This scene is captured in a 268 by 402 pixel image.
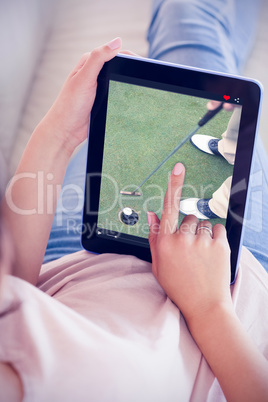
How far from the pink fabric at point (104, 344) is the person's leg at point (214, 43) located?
0.79 feet

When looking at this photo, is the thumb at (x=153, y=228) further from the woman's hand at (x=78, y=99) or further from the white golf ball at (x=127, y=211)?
the woman's hand at (x=78, y=99)

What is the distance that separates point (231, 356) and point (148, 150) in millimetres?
252

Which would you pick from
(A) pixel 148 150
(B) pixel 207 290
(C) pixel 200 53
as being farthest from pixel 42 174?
(C) pixel 200 53

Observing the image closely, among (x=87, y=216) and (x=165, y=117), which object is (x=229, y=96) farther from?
(x=87, y=216)

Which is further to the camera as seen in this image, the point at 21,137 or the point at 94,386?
the point at 21,137

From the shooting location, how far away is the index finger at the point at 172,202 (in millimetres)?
435

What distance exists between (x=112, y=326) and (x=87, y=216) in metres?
0.17

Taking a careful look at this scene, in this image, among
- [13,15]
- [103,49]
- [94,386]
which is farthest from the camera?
[13,15]

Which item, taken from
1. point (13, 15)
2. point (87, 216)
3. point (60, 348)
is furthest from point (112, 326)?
point (13, 15)

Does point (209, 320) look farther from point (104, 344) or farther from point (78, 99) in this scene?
point (78, 99)

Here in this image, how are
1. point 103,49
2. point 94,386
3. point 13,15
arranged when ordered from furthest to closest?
point 13,15 < point 103,49 < point 94,386

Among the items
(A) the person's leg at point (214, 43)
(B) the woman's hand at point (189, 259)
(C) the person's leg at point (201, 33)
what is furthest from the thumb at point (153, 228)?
(C) the person's leg at point (201, 33)

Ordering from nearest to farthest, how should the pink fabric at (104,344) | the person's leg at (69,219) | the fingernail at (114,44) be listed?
the pink fabric at (104,344)
the fingernail at (114,44)
the person's leg at (69,219)

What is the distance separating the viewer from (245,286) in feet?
1.50
